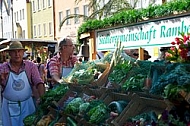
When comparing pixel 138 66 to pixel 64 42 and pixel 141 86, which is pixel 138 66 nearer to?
pixel 141 86

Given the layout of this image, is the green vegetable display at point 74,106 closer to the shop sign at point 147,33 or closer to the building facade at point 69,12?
the shop sign at point 147,33

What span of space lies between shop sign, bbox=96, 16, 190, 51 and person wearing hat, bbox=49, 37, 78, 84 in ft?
3.53

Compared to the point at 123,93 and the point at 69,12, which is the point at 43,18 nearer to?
the point at 69,12

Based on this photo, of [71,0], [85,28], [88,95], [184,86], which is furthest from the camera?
[71,0]

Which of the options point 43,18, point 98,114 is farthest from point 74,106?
point 43,18

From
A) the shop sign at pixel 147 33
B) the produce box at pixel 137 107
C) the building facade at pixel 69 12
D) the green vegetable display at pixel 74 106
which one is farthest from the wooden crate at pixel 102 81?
the building facade at pixel 69 12

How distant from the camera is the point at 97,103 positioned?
4.77 m

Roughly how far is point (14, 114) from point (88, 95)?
1221mm

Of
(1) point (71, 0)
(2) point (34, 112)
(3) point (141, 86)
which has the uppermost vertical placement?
(1) point (71, 0)

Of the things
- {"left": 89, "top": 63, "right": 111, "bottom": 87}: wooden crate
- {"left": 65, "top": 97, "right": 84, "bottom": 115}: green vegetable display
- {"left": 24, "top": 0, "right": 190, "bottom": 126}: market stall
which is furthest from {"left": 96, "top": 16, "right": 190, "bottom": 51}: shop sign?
{"left": 65, "top": 97, "right": 84, "bottom": 115}: green vegetable display

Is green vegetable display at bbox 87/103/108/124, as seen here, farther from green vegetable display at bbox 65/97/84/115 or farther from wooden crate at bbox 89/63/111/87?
wooden crate at bbox 89/63/111/87

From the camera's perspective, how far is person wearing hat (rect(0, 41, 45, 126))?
5.73 meters

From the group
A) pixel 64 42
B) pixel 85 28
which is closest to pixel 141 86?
pixel 64 42

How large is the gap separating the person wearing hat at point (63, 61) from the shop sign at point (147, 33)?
3.53 feet
